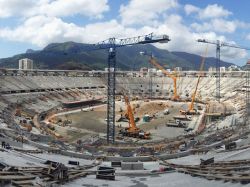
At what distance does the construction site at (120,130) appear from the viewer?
19.0 meters

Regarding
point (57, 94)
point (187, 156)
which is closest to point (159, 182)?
point (187, 156)

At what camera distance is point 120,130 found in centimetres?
5438

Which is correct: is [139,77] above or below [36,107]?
above

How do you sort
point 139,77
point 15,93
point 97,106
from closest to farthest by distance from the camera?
point 15,93, point 97,106, point 139,77

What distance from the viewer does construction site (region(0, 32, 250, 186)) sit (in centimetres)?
1905

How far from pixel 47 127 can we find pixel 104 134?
9.68 m

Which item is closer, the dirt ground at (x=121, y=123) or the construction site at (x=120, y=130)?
the construction site at (x=120, y=130)

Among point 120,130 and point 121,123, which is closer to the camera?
point 120,130

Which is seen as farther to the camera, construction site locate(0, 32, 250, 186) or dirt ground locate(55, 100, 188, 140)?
dirt ground locate(55, 100, 188, 140)

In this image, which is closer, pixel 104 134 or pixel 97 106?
pixel 104 134

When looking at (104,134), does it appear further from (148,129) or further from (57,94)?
(57,94)

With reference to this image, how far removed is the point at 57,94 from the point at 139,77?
48620mm

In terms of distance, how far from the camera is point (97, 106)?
86.6 meters

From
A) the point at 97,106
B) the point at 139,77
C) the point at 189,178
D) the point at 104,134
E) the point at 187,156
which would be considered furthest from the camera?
the point at 139,77
